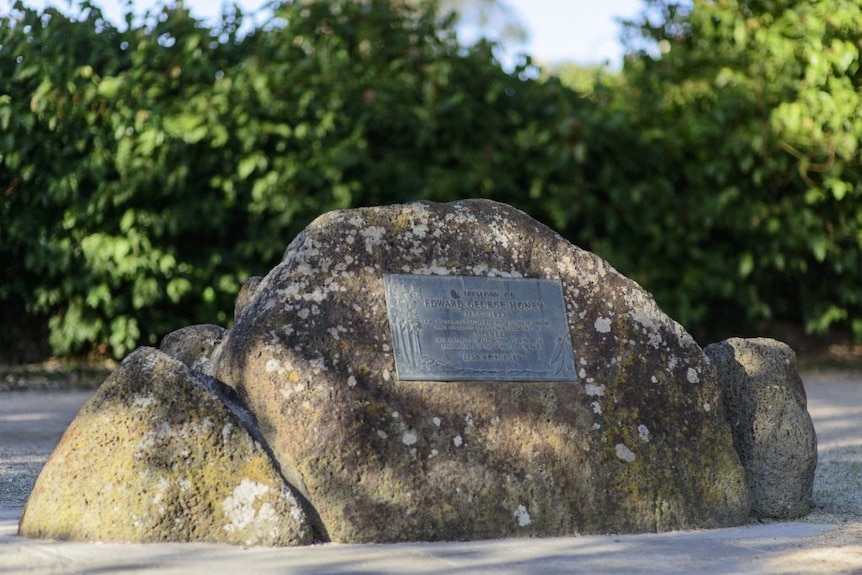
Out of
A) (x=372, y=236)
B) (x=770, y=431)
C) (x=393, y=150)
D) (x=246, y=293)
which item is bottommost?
(x=770, y=431)

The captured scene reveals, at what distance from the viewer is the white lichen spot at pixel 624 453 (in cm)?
455

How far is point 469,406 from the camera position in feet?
14.5

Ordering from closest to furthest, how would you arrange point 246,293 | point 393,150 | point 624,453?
point 624,453 → point 246,293 → point 393,150

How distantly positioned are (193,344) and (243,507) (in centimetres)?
134

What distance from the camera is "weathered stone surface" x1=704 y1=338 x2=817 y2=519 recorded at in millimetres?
4914

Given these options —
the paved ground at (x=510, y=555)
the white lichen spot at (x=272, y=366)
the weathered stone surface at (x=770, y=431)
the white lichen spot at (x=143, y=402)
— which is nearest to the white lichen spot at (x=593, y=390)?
the paved ground at (x=510, y=555)

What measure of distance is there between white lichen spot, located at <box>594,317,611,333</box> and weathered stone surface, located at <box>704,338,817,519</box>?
2.03 feet

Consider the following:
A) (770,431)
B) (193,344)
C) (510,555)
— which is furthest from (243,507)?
(770,431)

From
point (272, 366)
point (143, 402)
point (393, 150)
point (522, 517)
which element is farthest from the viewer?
point (393, 150)

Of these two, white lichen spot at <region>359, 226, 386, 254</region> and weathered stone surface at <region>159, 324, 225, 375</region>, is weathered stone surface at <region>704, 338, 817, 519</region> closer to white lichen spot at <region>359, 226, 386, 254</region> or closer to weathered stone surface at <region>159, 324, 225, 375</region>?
white lichen spot at <region>359, 226, 386, 254</region>

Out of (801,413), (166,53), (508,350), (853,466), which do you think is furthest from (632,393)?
(166,53)

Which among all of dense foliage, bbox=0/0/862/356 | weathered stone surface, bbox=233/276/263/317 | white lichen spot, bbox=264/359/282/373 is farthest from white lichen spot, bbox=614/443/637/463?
dense foliage, bbox=0/0/862/356

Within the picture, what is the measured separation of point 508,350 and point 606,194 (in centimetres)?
615

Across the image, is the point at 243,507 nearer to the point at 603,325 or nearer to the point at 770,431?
the point at 603,325
